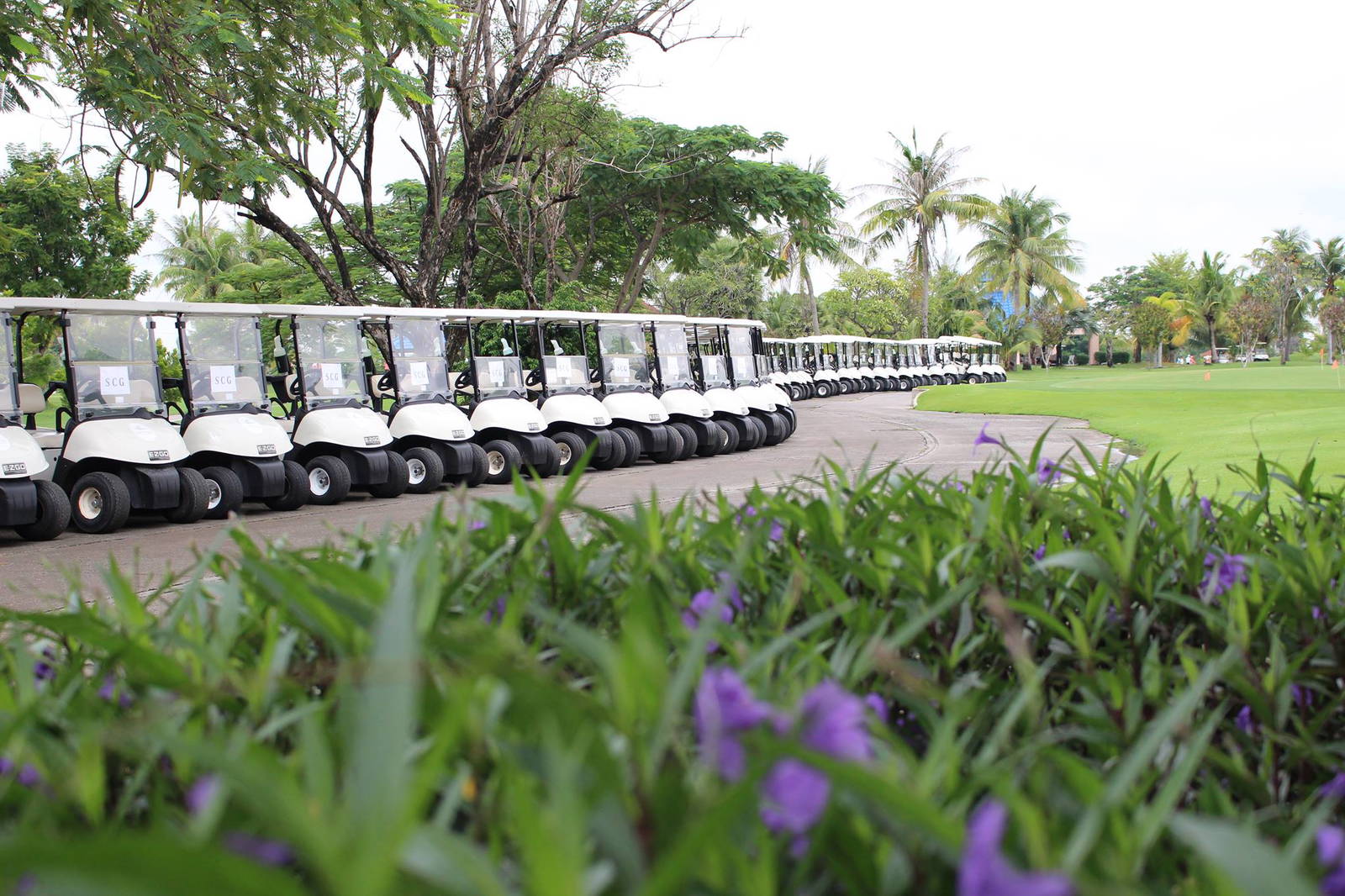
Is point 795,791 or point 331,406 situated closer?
point 795,791

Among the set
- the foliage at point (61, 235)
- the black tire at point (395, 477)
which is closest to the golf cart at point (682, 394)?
the black tire at point (395, 477)

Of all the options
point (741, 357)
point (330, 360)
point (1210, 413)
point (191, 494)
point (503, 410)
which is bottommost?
point (1210, 413)

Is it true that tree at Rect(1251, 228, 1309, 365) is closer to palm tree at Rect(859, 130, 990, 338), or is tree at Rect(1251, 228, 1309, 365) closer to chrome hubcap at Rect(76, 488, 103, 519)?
palm tree at Rect(859, 130, 990, 338)

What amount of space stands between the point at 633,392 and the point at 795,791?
1502cm

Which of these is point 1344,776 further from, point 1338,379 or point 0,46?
point 1338,379

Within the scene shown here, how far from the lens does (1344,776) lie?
97 centimetres

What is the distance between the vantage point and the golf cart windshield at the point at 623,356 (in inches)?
620

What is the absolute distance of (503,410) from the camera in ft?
43.0

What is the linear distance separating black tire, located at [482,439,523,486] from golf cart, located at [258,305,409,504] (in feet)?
4.57

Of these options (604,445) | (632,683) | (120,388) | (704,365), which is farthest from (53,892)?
(704,365)

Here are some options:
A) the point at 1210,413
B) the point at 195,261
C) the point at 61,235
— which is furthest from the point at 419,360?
the point at 195,261

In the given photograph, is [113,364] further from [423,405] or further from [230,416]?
[423,405]

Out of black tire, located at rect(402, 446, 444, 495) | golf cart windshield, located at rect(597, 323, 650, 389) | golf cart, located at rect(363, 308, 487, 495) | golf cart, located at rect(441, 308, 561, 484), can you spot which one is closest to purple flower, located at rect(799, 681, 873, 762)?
golf cart, located at rect(363, 308, 487, 495)

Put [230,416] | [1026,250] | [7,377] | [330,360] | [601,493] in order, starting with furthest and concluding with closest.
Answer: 1. [1026,250]
2. [330,360]
3. [601,493]
4. [230,416]
5. [7,377]
